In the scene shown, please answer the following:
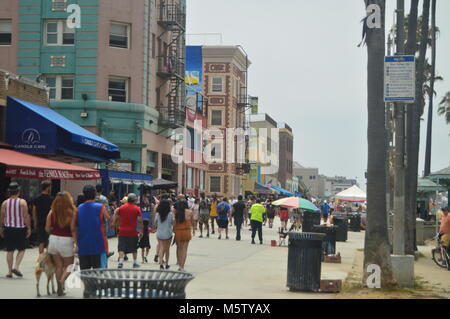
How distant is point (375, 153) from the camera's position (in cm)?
1474

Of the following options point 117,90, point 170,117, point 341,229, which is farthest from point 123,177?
point 170,117

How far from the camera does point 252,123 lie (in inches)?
3994

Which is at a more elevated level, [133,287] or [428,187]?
[428,187]

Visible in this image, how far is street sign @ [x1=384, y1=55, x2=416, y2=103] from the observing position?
1505 centimetres

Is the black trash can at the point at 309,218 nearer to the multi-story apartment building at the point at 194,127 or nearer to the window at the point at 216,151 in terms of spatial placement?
the multi-story apartment building at the point at 194,127

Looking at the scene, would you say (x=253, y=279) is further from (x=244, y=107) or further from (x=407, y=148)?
(x=244, y=107)

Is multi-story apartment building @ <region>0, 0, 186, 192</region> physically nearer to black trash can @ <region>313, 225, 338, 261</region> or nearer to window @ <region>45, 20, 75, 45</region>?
window @ <region>45, 20, 75, 45</region>

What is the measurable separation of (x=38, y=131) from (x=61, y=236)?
47.5 ft

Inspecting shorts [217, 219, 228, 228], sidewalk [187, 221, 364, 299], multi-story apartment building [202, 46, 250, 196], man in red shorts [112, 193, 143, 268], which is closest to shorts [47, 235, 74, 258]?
sidewalk [187, 221, 364, 299]

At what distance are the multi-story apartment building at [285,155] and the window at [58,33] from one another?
242 feet
